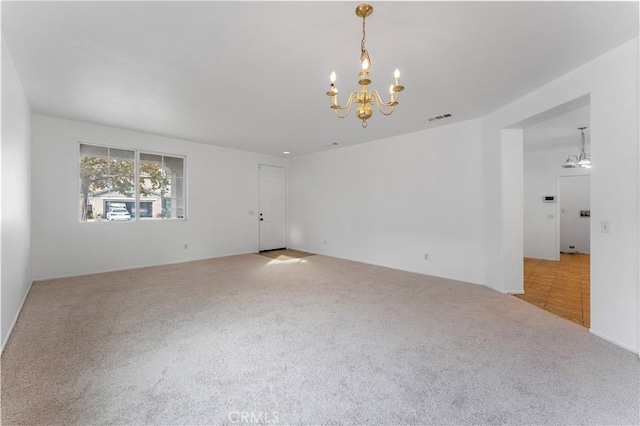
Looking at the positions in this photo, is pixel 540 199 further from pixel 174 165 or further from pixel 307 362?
pixel 174 165

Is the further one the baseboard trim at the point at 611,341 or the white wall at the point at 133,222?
the white wall at the point at 133,222

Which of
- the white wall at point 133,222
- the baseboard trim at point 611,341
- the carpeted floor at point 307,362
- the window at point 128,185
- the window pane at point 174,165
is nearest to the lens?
the carpeted floor at point 307,362

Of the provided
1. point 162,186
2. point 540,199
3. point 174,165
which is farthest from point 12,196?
point 540,199

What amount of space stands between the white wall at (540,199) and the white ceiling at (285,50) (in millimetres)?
4228

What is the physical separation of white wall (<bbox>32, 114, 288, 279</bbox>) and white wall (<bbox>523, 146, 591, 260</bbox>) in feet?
23.0

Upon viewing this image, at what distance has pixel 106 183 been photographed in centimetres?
530

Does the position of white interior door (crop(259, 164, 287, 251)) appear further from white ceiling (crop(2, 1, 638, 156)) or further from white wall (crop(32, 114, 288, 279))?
white ceiling (crop(2, 1, 638, 156))

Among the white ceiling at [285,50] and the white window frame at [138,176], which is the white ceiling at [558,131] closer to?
the white ceiling at [285,50]

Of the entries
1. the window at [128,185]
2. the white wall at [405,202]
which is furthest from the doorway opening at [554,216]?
the window at [128,185]

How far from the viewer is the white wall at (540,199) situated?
6793mm

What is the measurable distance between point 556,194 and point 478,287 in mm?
4575

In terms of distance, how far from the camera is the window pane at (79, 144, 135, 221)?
5.09m

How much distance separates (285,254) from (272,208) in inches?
57.8

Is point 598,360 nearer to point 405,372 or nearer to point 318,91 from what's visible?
point 405,372
